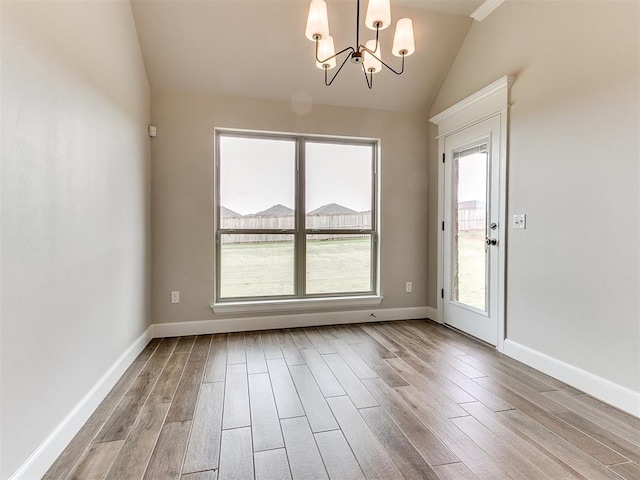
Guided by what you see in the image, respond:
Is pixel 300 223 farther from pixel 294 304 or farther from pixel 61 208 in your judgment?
pixel 61 208

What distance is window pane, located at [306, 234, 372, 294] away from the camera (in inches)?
152

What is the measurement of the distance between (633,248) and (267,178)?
3.06 m

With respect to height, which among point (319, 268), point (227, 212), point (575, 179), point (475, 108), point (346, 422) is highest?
point (475, 108)

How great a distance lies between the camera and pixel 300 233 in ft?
12.5

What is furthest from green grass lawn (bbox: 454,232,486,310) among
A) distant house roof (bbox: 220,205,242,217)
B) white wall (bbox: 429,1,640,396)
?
distant house roof (bbox: 220,205,242,217)

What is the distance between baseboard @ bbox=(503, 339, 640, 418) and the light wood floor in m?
0.06

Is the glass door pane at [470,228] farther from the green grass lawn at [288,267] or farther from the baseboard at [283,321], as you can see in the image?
the green grass lawn at [288,267]

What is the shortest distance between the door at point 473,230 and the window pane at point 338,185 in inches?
35.5

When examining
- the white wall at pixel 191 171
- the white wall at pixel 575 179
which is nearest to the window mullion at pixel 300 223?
the white wall at pixel 191 171

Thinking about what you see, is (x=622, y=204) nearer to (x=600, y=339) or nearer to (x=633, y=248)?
(x=633, y=248)


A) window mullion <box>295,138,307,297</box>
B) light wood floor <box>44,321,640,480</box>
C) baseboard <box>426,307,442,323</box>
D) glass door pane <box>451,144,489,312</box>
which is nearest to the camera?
light wood floor <box>44,321,640,480</box>

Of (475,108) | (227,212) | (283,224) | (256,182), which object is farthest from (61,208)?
(475,108)

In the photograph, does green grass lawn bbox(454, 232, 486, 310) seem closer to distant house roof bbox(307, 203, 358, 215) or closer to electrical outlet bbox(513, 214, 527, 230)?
electrical outlet bbox(513, 214, 527, 230)

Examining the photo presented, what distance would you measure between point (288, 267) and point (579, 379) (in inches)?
105
